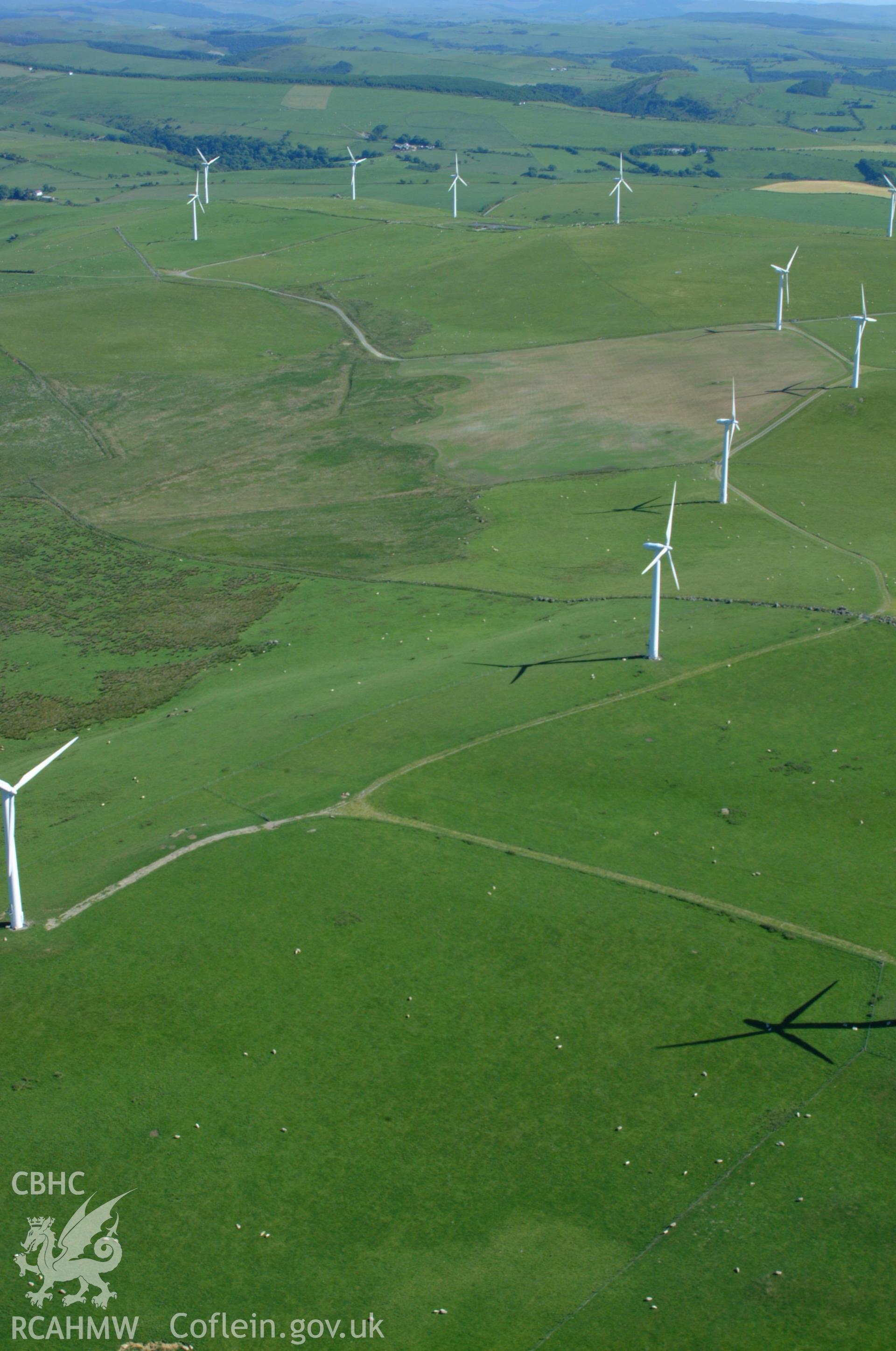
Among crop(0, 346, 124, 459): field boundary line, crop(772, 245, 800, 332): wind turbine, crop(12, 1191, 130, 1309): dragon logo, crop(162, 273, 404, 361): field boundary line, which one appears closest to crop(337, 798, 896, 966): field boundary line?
crop(12, 1191, 130, 1309): dragon logo

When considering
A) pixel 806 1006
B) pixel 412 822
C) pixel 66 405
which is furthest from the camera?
pixel 66 405

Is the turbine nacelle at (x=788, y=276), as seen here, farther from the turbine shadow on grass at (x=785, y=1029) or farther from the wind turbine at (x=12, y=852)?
the wind turbine at (x=12, y=852)

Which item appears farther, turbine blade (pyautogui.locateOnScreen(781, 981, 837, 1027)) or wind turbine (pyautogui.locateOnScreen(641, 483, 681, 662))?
wind turbine (pyautogui.locateOnScreen(641, 483, 681, 662))

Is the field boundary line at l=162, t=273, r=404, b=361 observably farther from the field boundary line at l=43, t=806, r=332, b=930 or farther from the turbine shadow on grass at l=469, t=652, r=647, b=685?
the field boundary line at l=43, t=806, r=332, b=930

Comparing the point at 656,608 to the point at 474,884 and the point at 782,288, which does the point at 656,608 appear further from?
the point at 782,288

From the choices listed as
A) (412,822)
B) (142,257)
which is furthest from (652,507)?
(142,257)
